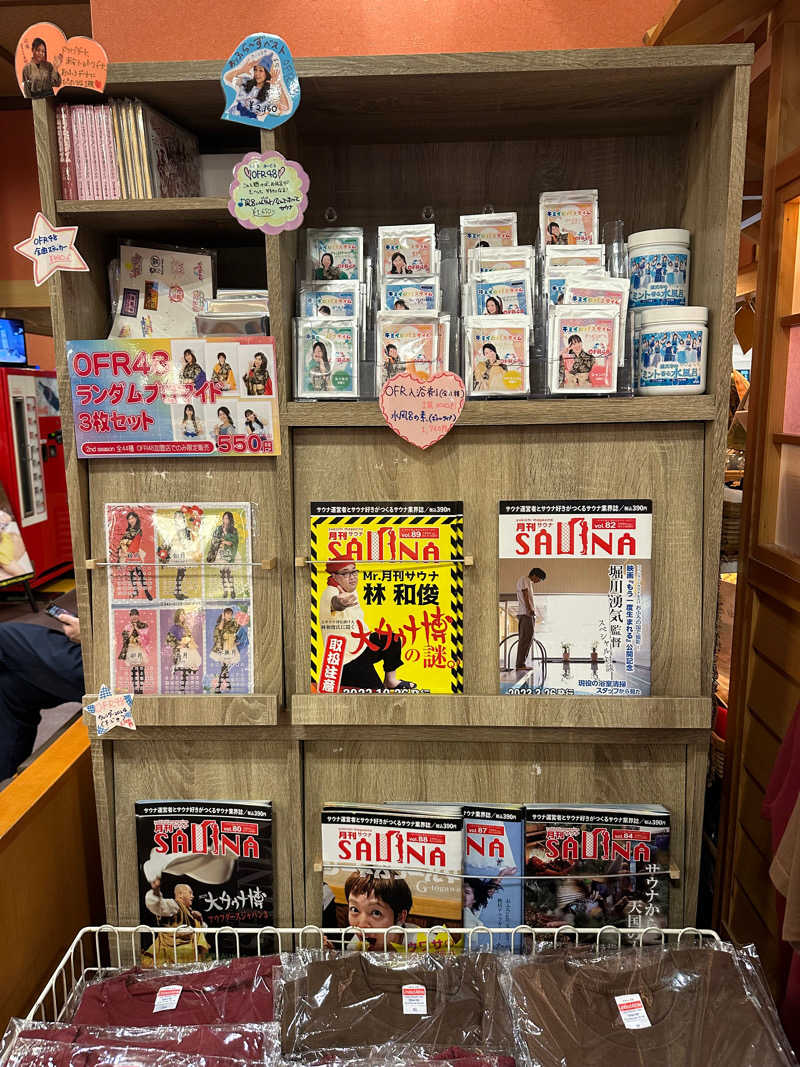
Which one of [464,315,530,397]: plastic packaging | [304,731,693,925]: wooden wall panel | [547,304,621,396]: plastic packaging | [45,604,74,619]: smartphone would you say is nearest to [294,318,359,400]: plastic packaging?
[464,315,530,397]: plastic packaging

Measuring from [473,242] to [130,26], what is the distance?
106cm

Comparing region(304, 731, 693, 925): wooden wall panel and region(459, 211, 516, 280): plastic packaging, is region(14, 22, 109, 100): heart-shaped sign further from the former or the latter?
region(304, 731, 693, 925): wooden wall panel

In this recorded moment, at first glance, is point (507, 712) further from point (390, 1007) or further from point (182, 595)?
point (182, 595)

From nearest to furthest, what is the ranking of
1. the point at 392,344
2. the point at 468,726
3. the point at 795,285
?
1. the point at 392,344
2. the point at 468,726
3. the point at 795,285

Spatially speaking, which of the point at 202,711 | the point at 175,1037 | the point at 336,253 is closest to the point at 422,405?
the point at 336,253

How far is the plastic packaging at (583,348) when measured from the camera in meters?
1.53

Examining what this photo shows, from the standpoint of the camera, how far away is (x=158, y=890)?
1759mm

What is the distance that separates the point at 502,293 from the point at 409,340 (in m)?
0.21

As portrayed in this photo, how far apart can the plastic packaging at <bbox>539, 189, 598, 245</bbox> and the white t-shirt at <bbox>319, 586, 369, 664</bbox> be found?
2.83 feet

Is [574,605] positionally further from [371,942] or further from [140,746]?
[140,746]

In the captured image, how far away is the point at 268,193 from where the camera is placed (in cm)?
151

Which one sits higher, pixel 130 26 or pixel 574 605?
pixel 130 26

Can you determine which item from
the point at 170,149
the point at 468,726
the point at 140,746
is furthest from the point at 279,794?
the point at 170,149

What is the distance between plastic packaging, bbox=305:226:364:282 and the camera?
64.5 inches
